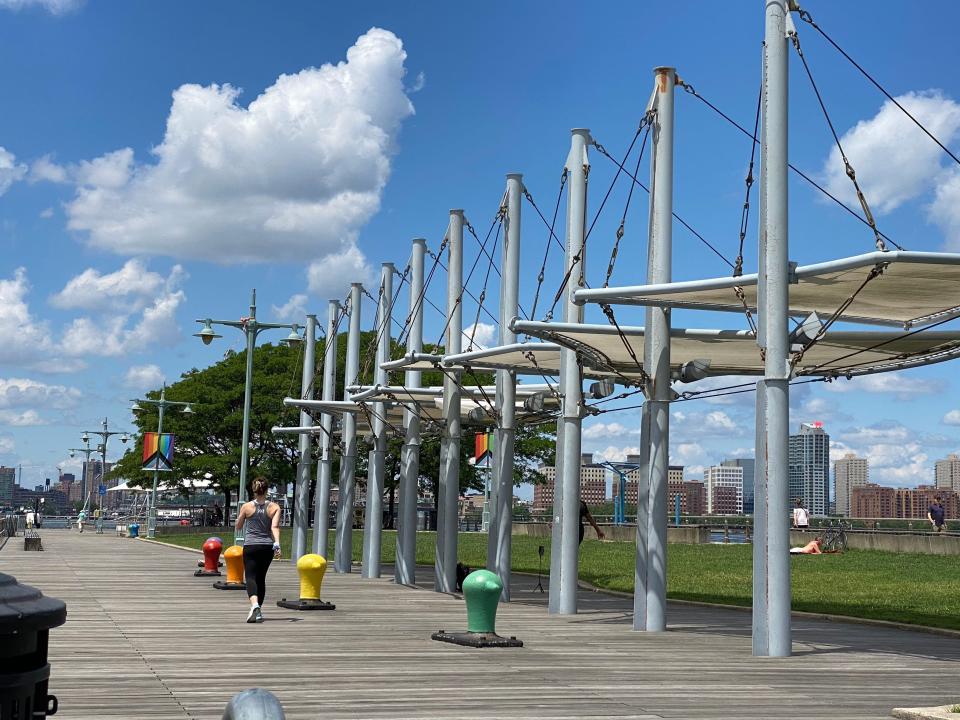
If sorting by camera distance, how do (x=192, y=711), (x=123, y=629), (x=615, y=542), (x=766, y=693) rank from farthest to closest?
(x=615, y=542) → (x=123, y=629) → (x=766, y=693) → (x=192, y=711)

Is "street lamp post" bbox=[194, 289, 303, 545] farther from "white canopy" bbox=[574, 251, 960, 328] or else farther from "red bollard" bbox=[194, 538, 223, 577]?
"white canopy" bbox=[574, 251, 960, 328]

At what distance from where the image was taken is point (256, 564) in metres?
16.8

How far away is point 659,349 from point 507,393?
17.8 ft

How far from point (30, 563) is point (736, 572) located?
59.8ft

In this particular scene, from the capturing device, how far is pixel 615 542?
173 ft

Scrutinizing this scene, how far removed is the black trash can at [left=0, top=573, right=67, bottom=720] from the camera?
4465 millimetres

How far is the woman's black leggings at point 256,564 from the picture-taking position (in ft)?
54.9

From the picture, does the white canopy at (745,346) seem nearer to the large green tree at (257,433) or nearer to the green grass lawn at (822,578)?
the green grass lawn at (822,578)

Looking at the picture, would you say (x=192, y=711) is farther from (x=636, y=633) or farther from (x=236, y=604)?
(x=236, y=604)

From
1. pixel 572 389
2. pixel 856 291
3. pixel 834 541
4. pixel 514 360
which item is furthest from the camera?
pixel 834 541

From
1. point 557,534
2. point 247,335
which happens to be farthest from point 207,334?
point 557,534

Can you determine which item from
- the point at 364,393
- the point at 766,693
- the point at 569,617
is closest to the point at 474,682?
the point at 766,693

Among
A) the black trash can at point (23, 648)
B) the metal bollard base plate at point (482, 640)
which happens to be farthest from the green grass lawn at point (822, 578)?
the black trash can at point (23, 648)

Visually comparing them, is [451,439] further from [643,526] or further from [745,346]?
[643,526]
